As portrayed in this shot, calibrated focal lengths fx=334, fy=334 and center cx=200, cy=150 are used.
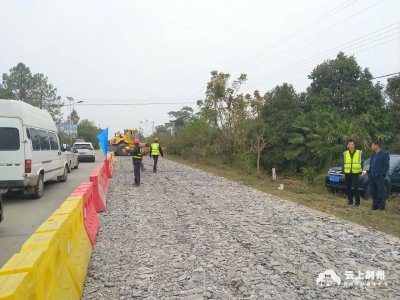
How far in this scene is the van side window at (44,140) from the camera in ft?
33.0

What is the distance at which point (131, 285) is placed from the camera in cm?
399

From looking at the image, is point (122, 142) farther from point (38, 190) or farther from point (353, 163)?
point (353, 163)

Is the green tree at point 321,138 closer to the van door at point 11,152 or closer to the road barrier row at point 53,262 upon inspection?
the van door at point 11,152

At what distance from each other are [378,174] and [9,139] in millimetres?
9139

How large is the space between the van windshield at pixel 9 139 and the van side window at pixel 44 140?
1.28 meters

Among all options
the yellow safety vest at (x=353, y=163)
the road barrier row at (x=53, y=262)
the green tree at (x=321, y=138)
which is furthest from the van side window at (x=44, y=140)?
the green tree at (x=321, y=138)

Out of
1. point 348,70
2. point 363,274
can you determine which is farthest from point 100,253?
point 348,70

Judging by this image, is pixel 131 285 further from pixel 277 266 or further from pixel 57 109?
pixel 57 109

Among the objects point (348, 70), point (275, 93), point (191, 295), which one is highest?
point (348, 70)

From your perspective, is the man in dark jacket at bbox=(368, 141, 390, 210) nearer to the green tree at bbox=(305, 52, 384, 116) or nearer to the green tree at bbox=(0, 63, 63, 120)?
the green tree at bbox=(305, 52, 384, 116)

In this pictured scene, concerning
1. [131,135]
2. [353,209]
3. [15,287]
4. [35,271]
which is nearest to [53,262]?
[35,271]

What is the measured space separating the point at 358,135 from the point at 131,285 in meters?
14.1

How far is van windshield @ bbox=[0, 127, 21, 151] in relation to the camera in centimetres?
861

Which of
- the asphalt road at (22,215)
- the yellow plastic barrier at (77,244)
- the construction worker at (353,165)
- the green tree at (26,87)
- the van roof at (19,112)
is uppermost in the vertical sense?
the green tree at (26,87)
